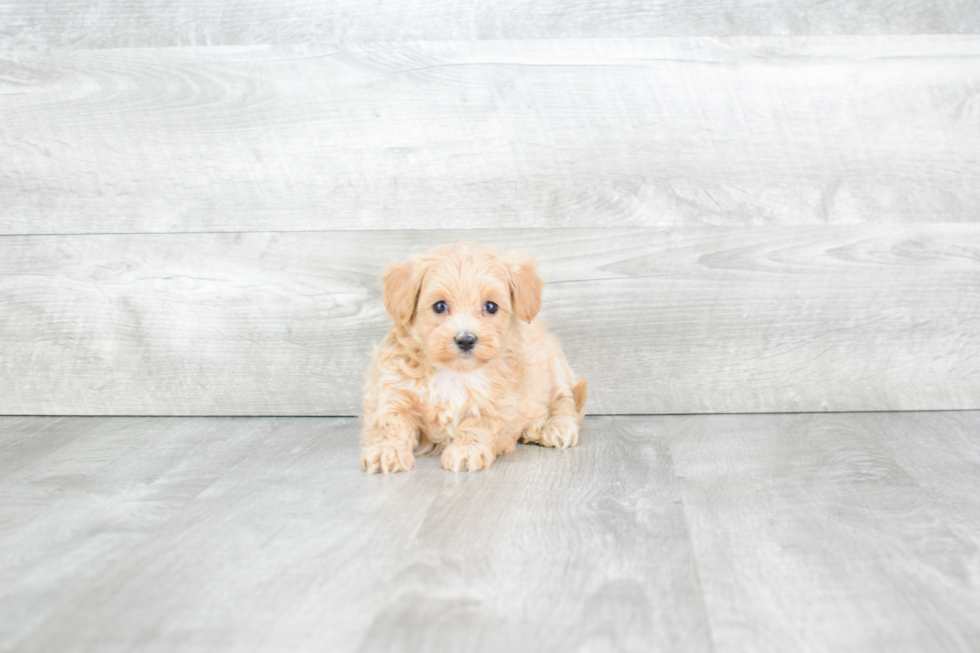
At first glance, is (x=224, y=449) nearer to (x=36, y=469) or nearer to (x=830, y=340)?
(x=36, y=469)

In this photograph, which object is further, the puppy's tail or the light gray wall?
the light gray wall

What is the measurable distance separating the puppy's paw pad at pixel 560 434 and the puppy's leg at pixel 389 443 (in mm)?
342

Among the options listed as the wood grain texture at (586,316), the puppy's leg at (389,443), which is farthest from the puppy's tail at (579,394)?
the puppy's leg at (389,443)

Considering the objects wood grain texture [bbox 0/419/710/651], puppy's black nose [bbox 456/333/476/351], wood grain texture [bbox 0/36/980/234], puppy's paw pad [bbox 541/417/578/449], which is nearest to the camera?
wood grain texture [bbox 0/419/710/651]

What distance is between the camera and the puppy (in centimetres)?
185

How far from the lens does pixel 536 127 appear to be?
7.84 ft

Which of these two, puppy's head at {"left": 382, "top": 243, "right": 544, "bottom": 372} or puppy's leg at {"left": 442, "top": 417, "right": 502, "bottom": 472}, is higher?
puppy's head at {"left": 382, "top": 243, "right": 544, "bottom": 372}

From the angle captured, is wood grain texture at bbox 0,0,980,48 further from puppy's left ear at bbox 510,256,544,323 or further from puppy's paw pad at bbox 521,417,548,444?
puppy's paw pad at bbox 521,417,548,444

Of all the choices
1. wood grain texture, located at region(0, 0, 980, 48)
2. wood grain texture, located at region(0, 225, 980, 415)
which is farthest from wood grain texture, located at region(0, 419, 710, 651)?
wood grain texture, located at region(0, 0, 980, 48)

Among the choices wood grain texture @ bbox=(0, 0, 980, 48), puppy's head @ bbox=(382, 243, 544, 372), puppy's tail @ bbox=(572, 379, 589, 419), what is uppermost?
wood grain texture @ bbox=(0, 0, 980, 48)

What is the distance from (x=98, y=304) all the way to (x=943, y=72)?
267 cm

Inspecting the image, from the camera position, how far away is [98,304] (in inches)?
98.4

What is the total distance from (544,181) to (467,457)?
3.13 ft

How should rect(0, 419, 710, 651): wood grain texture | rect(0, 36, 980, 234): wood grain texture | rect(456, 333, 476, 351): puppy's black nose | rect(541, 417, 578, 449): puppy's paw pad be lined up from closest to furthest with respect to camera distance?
1. rect(0, 419, 710, 651): wood grain texture
2. rect(456, 333, 476, 351): puppy's black nose
3. rect(541, 417, 578, 449): puppy's paw pad
4. rect(0, 36, 980, 234): wood grain texture
